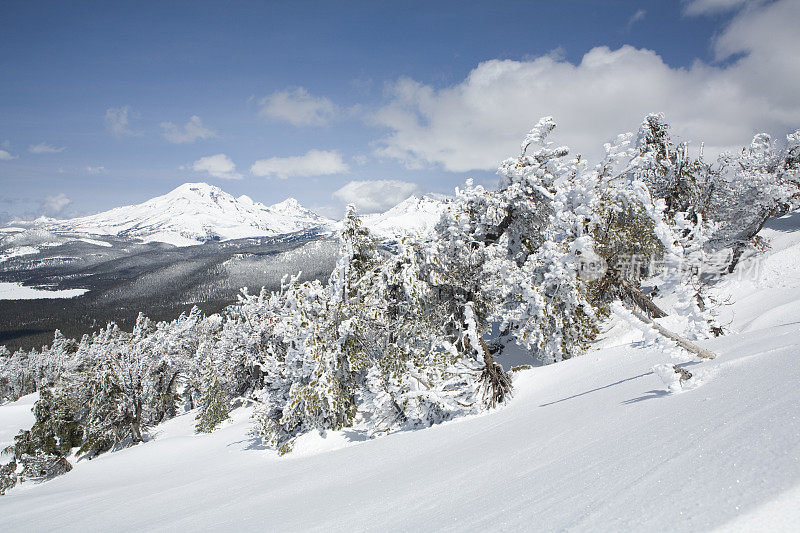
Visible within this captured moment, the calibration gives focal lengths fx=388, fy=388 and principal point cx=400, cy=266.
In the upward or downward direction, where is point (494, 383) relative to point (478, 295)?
downward

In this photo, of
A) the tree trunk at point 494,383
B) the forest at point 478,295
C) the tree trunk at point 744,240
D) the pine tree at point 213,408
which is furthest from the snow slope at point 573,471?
the tree trunk at point 744,240

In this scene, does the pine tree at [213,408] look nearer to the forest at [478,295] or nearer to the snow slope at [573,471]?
the forest at [478,295]

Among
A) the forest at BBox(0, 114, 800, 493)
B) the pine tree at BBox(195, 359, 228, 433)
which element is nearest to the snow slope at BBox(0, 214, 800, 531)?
the forest at BBox(0, 114, 800, 493)

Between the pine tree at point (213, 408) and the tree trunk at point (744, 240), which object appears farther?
the pine tree at point (213, 408)

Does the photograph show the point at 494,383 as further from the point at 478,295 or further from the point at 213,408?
the point at 213,408

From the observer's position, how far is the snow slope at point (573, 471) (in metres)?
1.79

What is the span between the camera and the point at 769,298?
43.4 feet

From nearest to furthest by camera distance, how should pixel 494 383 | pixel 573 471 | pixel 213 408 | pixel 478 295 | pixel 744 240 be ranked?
pixel 573 471 → pixel 494 383 → pixel 478 295 → pixel 744 240 → pixel 213 408

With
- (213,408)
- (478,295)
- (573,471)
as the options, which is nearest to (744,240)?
(478,295)

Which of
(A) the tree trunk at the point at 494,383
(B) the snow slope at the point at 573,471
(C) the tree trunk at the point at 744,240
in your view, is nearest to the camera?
(B) the snow slope at the point at 573,471

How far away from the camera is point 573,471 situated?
109 inches

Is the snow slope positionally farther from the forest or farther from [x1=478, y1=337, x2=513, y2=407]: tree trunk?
the forest

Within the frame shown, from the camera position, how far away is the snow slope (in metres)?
1.79

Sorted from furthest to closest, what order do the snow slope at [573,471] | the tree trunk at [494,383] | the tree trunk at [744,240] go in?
the tree trunk at [744,240], the tree trunk at [494,383], the snow slope at [573,471]
